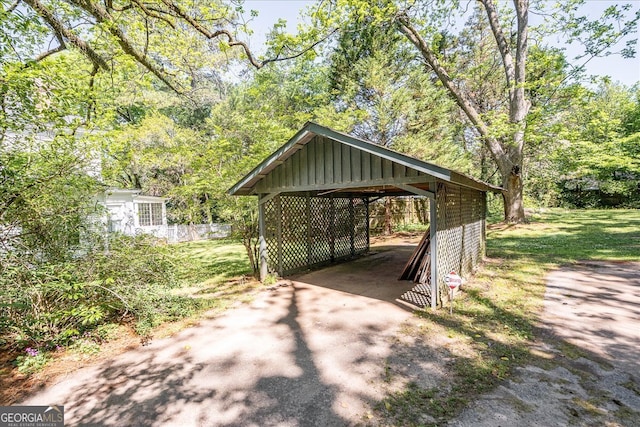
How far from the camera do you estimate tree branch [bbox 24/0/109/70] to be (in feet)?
18.4

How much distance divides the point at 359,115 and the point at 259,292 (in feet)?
31.0

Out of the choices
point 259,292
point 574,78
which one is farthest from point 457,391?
point 574,78

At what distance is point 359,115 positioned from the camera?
42.9 ft

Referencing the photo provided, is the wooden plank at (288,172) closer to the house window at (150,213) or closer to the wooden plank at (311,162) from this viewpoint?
the wooden plank at (311,162)

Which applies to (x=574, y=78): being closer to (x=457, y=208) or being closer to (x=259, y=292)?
(x=457, y=208)

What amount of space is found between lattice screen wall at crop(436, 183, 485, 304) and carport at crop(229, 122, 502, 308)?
0.06ft

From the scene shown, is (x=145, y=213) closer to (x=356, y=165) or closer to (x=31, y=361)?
(x=31, y=361)

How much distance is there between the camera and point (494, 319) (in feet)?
15.3

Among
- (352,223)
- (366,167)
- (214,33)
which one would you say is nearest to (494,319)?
(366,167)

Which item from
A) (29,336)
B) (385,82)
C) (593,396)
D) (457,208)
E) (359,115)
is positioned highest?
(385,82)

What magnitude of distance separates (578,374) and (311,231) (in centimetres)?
652

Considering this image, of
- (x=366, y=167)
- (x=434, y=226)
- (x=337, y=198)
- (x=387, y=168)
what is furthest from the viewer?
(x=337, y=198)

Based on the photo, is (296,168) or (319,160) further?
(296,168)

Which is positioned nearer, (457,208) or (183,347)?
(183,347)
